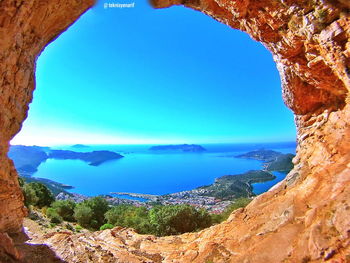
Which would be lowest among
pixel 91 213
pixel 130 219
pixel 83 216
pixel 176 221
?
pixel 83 216

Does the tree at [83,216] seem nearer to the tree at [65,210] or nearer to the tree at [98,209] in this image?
the tree at [98,209]

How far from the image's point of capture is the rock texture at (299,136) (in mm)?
8828

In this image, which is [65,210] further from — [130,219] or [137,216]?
[130,219]

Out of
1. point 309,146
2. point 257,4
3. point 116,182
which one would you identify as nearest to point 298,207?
point 309,146

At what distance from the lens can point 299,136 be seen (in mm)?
16438

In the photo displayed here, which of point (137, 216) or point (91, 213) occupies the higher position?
point (137, 216)

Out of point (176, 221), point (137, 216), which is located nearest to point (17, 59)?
point (176, 221)

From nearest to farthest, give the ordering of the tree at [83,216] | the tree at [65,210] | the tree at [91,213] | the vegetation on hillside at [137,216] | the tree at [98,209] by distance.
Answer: the vegetation on hillside at [137,216]
the tree at [83,216]
the tree at [91,213]
the tree at [65,210]
the tree at [98,209]

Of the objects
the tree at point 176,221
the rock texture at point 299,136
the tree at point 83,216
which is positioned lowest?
the tree at point 83,216

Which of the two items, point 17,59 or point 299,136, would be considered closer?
point 17,59

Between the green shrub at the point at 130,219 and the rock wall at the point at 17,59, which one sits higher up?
the rock wall at the point at 17,59

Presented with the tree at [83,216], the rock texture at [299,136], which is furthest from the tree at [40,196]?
the rock texture at [299,136]

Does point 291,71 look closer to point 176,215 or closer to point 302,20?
point 302,20

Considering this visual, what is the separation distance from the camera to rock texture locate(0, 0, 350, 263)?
29.0ft
